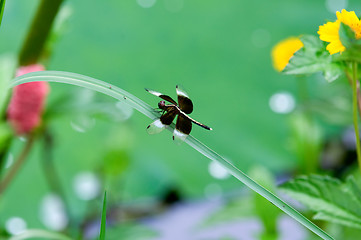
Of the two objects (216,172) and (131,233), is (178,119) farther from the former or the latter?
(216,172)

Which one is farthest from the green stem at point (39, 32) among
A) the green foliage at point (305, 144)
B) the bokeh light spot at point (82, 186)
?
the bokeh light spot at point (82, 186)

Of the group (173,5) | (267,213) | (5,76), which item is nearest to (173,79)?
(173,5)

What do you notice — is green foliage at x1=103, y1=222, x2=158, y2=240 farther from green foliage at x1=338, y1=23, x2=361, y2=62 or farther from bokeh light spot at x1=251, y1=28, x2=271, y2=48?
bokeh light spot at x1=251, y1=28, x2=271, y2=48

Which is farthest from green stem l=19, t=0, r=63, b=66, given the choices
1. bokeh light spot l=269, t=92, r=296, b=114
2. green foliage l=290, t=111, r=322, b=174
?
bokeh light spot l=269, t=92, r=296, b=114

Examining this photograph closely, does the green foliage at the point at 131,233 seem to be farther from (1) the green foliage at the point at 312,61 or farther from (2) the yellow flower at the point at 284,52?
(1) the green foliage at the point at 312,61

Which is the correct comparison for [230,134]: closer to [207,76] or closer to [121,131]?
[207,76]

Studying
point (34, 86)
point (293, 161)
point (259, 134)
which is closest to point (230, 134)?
point (259, 134)

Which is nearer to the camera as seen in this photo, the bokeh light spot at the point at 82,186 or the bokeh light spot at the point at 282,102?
the bokeh light spot at the point at 82,186
